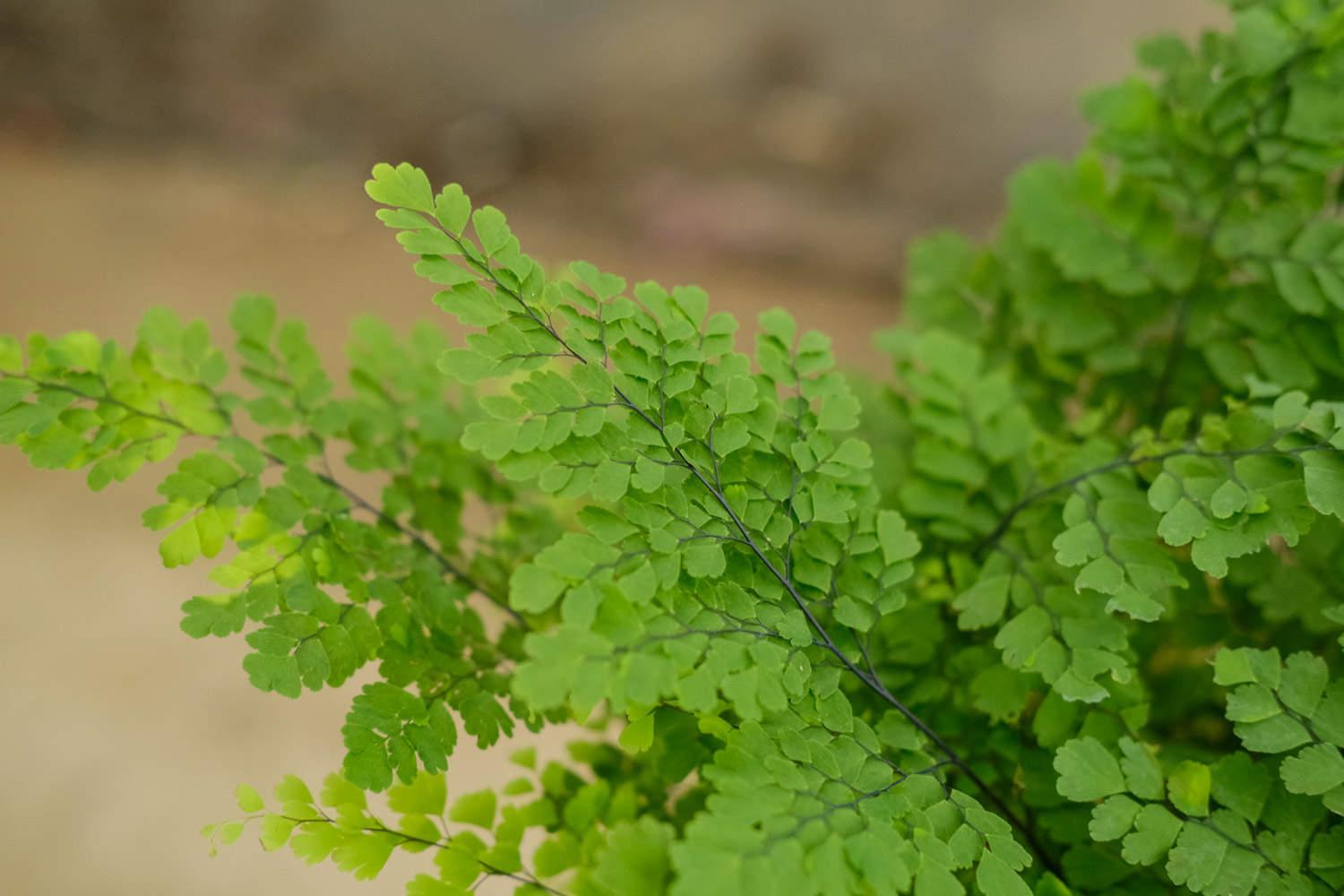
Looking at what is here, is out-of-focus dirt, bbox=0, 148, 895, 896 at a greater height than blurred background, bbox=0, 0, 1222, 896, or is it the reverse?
blurred background, bbox=0, 0, 1222, 896

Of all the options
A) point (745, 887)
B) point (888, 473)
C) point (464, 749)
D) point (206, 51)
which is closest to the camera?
point (745, 887)

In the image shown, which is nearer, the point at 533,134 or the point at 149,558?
the point at 149,558

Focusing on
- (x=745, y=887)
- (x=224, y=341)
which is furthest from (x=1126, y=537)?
(x=224, y=341)

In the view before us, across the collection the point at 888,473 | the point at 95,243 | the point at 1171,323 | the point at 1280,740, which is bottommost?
the point at 1280,740

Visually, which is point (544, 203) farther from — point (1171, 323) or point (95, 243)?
point (1171, 323)

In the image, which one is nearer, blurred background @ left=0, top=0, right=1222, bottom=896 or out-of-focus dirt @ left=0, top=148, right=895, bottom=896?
out-of-focus dirt @ left=0, top=148, right=895, bottom=896

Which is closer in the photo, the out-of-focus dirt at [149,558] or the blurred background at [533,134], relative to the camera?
the out-of-focus dirt at [149,558]

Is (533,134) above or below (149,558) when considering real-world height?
above

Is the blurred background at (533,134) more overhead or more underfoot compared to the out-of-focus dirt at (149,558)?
more overhead
